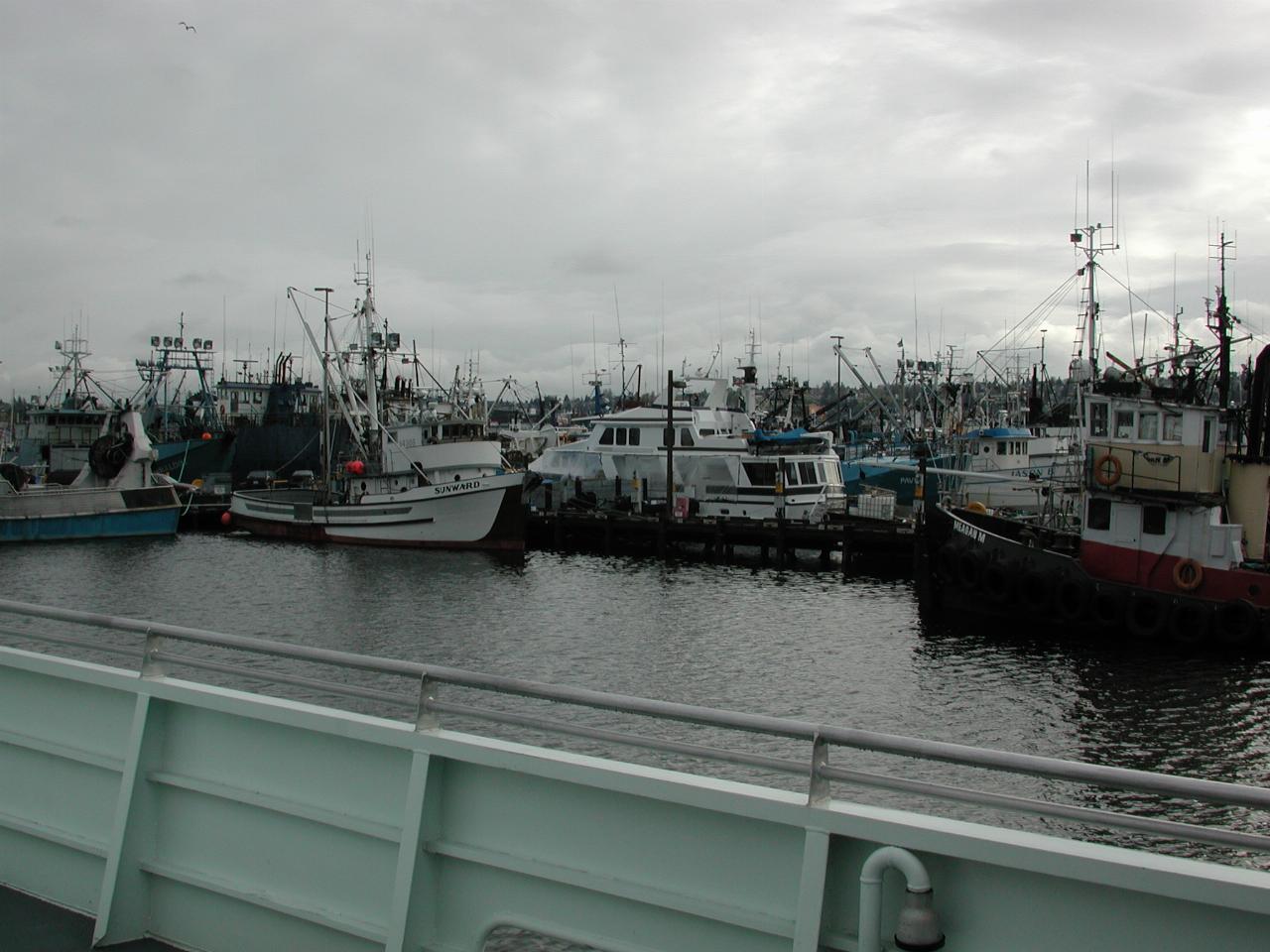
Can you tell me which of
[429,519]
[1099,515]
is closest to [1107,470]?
[1099,515]

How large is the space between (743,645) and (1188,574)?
10611 millimetres

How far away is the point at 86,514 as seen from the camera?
49.4 meters

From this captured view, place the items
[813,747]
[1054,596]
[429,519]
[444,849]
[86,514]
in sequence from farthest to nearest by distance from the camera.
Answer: [86,514] < [429,519] < [1054,596] < [444,849] < [813,747]

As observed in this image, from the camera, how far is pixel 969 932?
3213 mm

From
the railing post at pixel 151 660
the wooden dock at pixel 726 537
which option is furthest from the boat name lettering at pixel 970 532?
the railing post at pixel 151 660

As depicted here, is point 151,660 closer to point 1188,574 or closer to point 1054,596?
point 1054,596

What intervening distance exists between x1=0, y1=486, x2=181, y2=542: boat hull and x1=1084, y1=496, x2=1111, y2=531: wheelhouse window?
42.7 m

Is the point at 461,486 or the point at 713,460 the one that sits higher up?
the point at 713,460

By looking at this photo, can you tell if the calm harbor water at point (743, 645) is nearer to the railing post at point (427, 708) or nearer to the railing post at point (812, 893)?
the railing post at point (427, 708)

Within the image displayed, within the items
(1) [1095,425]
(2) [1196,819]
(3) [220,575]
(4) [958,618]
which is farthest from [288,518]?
(2) [1196,819]

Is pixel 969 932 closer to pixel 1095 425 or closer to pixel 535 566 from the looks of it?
pixel 1095 425

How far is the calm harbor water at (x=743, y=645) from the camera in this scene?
1827cm

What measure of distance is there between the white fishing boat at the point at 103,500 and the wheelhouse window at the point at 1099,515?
4269cm

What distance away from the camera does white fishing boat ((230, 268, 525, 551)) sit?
146 ft
